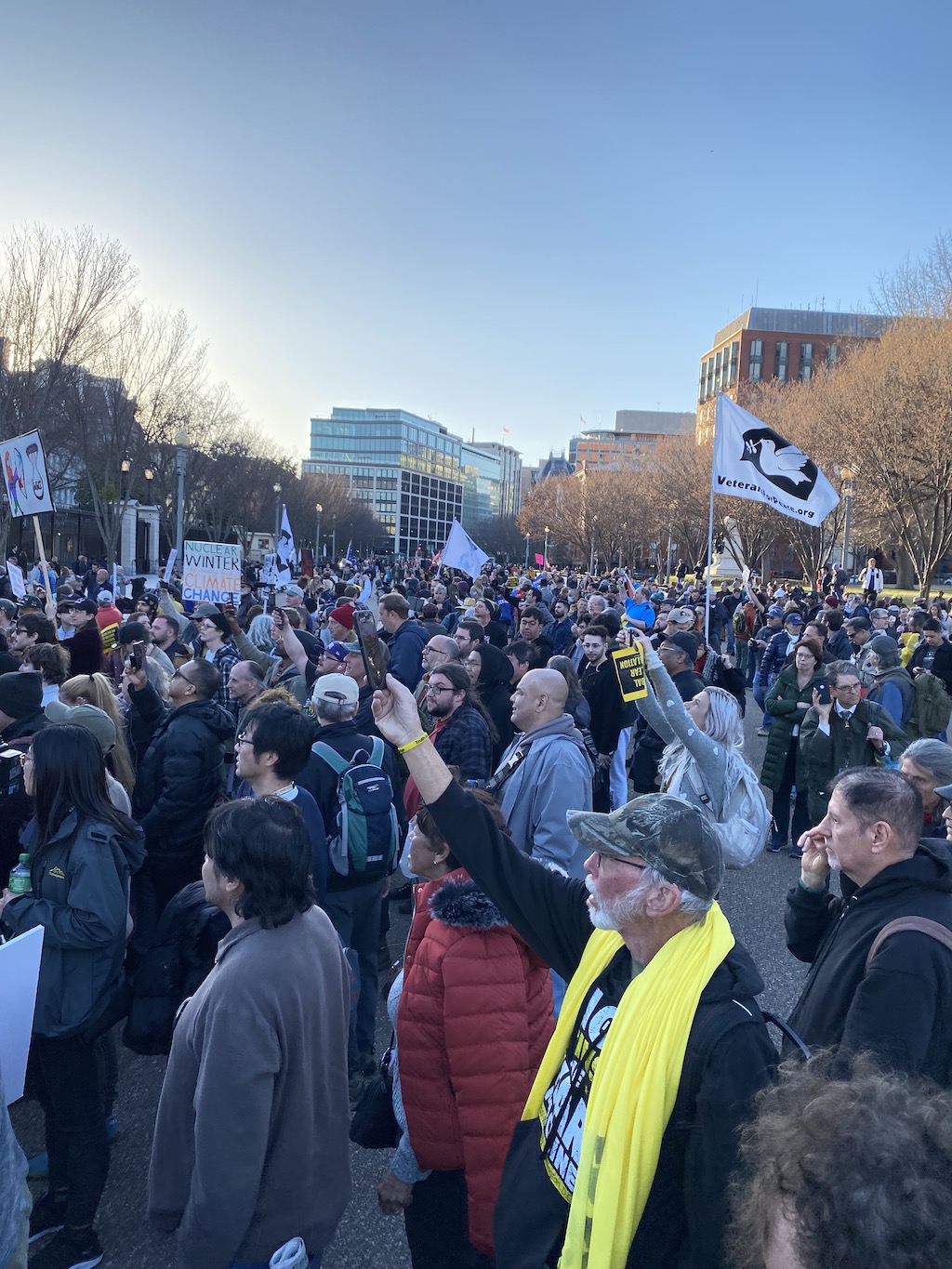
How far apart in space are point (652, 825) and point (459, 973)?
2.82 feet

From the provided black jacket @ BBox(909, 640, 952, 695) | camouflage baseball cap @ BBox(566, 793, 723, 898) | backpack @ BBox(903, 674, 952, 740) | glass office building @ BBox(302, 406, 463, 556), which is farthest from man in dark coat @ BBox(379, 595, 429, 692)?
glass office building @ BBox(302, 406, 463, 556)

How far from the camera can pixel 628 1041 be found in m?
1.69

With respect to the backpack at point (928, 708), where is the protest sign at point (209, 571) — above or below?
above

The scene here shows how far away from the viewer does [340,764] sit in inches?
162

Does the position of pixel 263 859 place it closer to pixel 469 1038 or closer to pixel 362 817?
pixel 469 1038

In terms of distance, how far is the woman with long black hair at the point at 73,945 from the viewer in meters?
→ 2.96

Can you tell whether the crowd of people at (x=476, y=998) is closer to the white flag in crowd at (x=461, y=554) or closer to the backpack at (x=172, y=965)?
the backpack at (x=172, y=965)

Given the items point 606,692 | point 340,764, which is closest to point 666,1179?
point 340,764

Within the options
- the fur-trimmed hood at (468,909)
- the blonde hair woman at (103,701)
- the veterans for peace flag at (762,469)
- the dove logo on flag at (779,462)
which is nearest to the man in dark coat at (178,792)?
the blonde hair woman at (103,701)

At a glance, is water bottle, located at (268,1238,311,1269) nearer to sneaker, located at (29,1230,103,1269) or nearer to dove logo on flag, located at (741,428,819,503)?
sneaker, located at (29,1230,103,1269)

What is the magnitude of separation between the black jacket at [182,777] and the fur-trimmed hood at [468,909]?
224 cm

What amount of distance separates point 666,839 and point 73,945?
2.20 meters

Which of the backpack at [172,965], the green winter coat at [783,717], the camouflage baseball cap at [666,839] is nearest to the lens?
the camouflage baseball cap at [666,839]

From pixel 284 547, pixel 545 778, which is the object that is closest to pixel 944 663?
pixel 545 778
